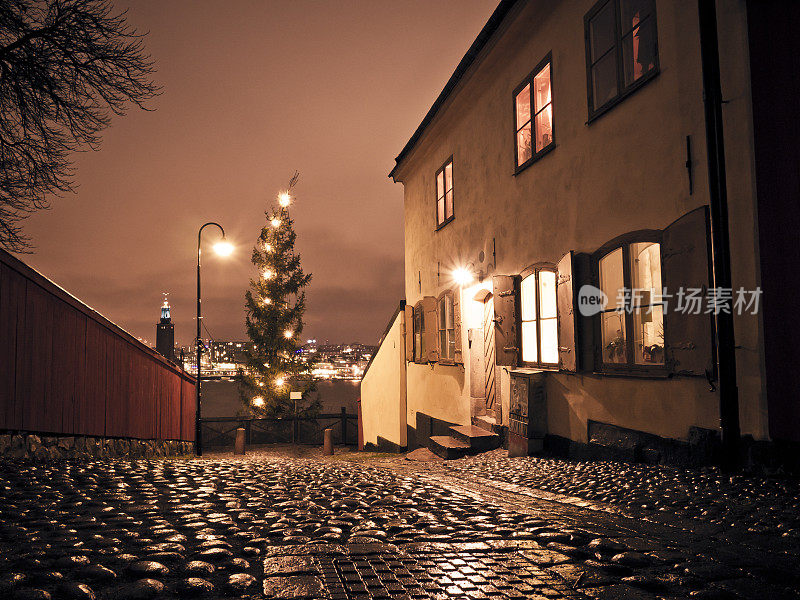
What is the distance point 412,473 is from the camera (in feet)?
22.9

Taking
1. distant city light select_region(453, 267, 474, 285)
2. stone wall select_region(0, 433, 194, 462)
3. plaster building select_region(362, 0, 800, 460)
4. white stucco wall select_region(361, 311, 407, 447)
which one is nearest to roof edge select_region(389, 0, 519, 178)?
plaster building select_region(362, 0, 800, 460)

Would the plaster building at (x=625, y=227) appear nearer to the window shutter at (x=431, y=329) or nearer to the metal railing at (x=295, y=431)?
the window shutter at (x=431, y=329)

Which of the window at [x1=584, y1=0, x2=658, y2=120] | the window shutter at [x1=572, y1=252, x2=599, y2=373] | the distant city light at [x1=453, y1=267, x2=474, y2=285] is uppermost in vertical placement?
the window at [x1=584, y1=0, x2=658, y2=120]

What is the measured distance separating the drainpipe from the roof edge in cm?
389

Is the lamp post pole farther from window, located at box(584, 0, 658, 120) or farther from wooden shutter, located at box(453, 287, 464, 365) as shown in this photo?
window, located at box(584, 0, 658, 120)

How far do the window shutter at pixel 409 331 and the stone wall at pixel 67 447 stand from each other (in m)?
6.19

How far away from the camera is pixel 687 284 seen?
541cm

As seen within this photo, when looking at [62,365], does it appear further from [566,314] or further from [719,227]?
[719,227]

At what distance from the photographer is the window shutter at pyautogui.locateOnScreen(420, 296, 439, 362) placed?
12625 millimetres

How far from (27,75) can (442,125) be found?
7.58 m

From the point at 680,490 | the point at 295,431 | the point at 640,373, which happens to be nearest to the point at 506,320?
the point at 640,373

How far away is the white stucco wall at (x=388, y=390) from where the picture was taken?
1538 cm

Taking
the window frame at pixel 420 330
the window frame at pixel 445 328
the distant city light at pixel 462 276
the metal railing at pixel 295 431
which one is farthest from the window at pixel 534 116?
the metal railing at pixel 295 431

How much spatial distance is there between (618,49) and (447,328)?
22.1 feet
